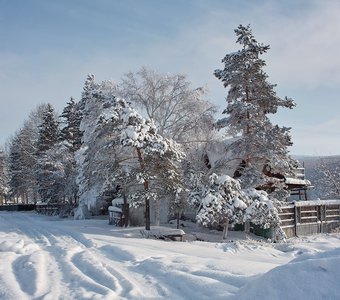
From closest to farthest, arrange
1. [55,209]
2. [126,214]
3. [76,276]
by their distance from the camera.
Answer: [76,276]
[126,214]
[55,209]

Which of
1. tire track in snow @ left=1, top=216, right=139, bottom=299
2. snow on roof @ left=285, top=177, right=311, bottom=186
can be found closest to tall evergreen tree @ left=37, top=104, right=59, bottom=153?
snow on roof @ left=285, top=177, right=311, bottom=186

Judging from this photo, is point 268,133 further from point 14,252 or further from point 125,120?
point 14,252

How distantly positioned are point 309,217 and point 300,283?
710 inches

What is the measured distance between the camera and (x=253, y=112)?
883 inches

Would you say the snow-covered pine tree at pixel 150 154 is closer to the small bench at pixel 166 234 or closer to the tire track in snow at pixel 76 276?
the small bench at pixel 166 234

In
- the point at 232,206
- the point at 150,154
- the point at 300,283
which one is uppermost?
the point at 150,154

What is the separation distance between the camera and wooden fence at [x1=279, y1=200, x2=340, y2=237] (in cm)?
2087

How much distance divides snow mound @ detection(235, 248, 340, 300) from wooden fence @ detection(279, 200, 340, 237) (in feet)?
49.9

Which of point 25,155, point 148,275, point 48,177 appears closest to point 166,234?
point 148,275

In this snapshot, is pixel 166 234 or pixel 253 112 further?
pixel 253 112

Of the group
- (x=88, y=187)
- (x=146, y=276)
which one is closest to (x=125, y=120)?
(x=88, y=187)

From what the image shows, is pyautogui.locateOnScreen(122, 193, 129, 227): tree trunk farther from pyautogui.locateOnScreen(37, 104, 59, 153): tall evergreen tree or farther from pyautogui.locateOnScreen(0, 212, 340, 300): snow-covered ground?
pyautogui.locateOnScreen(37, 104, 59, 153): tall evergreen tree

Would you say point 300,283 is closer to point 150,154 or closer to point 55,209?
point 150,154

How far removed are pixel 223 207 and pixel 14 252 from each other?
382 inches
